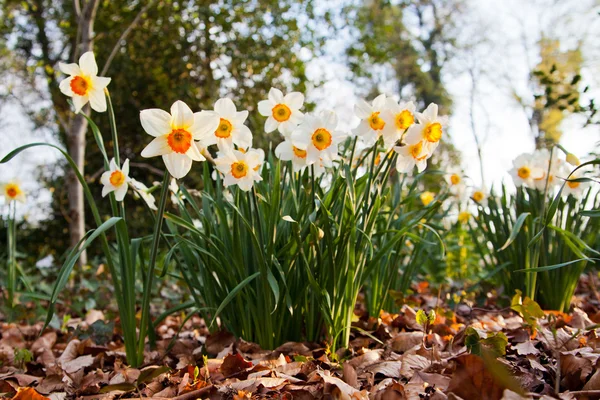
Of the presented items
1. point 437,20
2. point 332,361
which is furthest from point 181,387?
point 437,20

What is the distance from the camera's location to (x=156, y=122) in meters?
1.24

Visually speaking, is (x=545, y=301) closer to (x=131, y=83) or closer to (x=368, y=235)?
(x=368, y=235)

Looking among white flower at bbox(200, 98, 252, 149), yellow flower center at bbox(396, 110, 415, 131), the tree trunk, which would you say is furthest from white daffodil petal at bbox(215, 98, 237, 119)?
the tree trunk

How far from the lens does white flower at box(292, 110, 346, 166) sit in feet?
4.61

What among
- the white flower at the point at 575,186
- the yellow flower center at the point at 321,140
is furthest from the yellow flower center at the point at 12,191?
the white flower at the point at 575,186

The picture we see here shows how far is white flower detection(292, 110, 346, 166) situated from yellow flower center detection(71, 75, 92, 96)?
0.58 m

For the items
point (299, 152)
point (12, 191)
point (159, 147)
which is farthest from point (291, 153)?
point (12, 191)

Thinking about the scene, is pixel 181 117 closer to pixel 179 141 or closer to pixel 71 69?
pixel 179 141

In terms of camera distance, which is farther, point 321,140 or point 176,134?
point 321,140

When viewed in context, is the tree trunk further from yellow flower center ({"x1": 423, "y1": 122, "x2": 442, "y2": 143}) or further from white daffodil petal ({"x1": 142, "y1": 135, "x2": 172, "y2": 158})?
yellow flower center ({"x1": 423, "y1": 122, "x2": 442, "y2": 143})

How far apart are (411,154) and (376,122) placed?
0.13 meters

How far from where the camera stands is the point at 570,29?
1426 centimetres

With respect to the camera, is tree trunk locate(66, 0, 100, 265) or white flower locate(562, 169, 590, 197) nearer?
white flower locate(562, 169, 590, 197)

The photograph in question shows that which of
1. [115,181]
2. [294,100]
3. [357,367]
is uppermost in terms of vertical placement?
[294,100]
